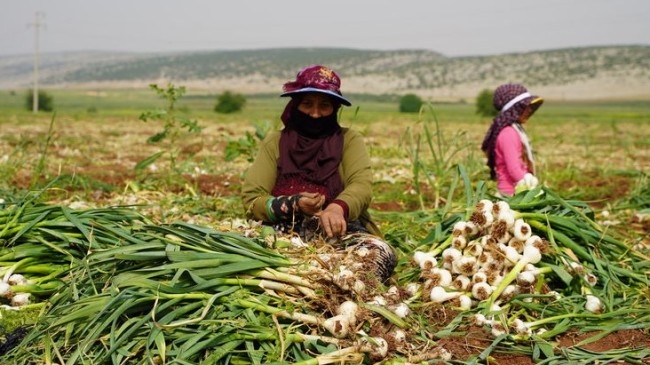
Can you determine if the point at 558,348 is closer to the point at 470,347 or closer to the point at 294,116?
the point at 470,347

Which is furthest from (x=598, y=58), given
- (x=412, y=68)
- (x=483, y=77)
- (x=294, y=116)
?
(x=294, y=116)

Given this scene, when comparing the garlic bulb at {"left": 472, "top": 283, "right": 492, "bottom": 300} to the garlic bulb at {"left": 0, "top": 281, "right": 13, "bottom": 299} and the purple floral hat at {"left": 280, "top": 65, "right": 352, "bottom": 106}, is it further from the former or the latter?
the garlic bulb at {"left": 0, "top": 281, "right": 13, "bottom": 299}

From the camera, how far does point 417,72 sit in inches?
5153

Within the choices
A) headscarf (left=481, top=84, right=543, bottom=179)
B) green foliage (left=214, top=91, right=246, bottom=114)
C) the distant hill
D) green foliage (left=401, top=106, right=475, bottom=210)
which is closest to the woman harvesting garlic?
headscarf (left=481, top=84, right=543, bottom=179)

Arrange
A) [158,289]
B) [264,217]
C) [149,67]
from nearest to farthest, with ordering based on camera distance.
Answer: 1. [158,289]
2. [264,217]
3. [149,67]

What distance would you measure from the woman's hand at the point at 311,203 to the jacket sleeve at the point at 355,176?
167 mm

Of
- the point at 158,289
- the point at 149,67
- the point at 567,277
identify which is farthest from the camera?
the point at 149,67

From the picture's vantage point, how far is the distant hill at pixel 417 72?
11088cm

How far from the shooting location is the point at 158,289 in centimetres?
275

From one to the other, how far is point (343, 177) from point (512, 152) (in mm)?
1672

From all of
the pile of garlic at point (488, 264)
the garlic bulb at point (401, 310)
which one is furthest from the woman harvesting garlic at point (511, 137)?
the garlic bulb at point (401, 310)

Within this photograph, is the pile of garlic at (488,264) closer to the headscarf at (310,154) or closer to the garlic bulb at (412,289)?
the garlic bulb at (412,289)

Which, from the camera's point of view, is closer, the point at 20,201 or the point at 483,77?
the point at 20,201

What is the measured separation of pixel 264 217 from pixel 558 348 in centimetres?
163
